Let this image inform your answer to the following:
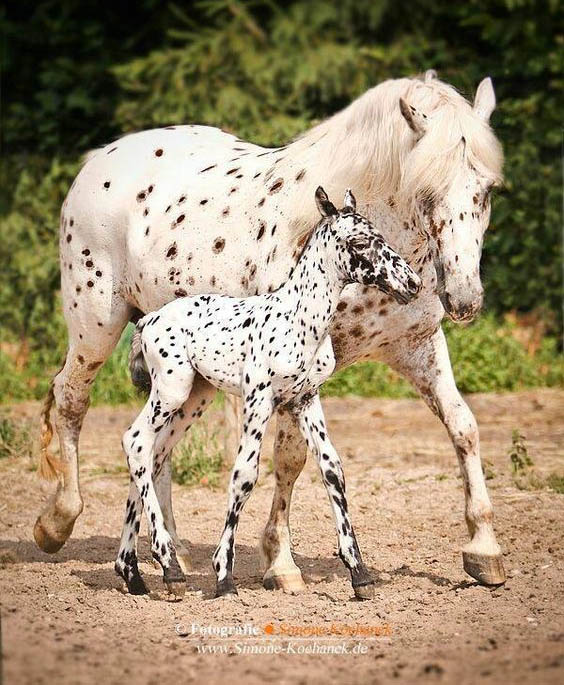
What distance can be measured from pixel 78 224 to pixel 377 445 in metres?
3.05

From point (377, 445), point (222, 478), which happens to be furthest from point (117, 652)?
point (377, 445)

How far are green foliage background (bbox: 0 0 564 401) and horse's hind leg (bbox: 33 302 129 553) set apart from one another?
3.47 metres

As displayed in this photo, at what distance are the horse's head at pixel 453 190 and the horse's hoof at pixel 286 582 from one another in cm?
140

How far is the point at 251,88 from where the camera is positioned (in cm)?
1227

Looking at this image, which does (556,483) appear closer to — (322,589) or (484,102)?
(322,589)

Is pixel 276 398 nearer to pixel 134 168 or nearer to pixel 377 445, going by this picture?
pixel 134 168

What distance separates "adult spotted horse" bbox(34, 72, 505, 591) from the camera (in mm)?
4965

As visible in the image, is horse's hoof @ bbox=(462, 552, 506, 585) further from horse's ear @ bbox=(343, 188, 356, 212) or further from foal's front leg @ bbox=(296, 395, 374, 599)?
horse's ear @ bbox=(343, 188, 356, 212)

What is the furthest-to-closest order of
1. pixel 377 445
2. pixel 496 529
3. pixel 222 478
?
pixel 377 445 → pixel 222 478 → pixel 496 529

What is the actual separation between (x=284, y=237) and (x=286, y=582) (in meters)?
1.49

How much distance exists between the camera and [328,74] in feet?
40.3

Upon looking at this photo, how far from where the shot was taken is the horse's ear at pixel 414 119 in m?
4.97

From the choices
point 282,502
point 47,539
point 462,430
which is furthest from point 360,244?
point 47,539

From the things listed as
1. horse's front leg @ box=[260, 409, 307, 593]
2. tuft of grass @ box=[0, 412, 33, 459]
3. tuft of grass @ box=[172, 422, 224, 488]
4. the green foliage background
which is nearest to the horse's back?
horse's front leg @ box=[260, 409, 307, 593]
